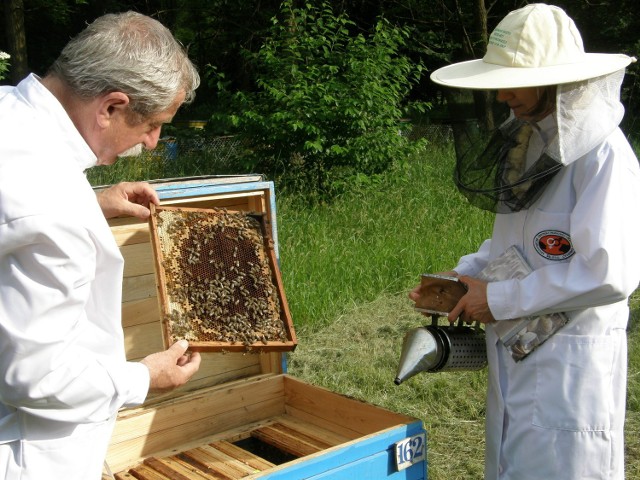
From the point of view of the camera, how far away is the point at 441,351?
2.38 metres

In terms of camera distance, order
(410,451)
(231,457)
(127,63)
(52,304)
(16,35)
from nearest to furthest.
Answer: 1. (52,304)
2. (127,63)
3. (410,451)
4. (231,457)
5. (16,35)

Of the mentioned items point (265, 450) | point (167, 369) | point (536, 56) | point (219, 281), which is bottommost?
point (265, 450)

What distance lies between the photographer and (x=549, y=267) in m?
2.09

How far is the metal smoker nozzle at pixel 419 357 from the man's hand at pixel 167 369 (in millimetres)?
694

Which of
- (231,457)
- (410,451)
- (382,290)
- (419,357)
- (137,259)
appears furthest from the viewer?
(382,290)

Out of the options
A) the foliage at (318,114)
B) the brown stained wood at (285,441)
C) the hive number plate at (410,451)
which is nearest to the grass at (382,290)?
the foliage at (318,114)

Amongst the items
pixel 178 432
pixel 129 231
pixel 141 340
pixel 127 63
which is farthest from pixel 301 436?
pixel 127 63

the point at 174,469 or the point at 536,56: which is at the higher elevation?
the point at 536,56

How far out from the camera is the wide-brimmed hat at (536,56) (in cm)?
202

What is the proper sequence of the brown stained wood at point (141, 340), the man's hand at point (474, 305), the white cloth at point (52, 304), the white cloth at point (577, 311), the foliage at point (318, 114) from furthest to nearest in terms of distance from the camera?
the foliage at point (318, 114) → the brown stained wood at point (141, 340) → the man's hand at point (474, 305) → the white cloth at point (577, 311) → the white cloth at point (52, 304)

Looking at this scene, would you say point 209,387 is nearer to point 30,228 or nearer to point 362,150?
point 30,228

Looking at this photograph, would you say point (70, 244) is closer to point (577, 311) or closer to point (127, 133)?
point (127, 133)

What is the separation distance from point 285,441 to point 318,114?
5.14 meters

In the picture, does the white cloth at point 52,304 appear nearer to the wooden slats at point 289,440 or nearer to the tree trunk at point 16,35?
the wooden slats at point 289,440
